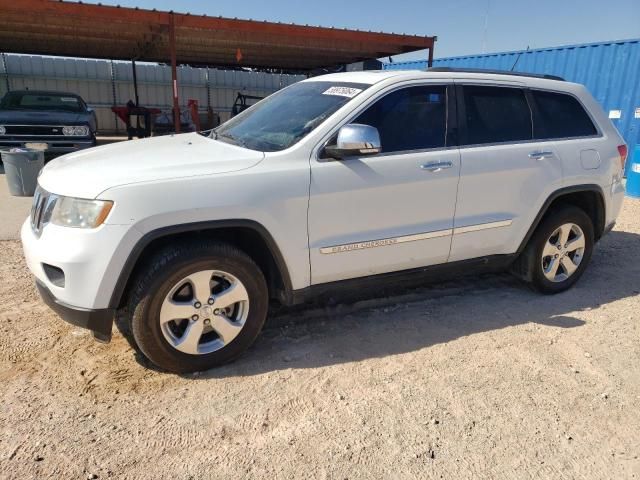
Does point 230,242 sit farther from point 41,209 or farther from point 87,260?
point 41,209

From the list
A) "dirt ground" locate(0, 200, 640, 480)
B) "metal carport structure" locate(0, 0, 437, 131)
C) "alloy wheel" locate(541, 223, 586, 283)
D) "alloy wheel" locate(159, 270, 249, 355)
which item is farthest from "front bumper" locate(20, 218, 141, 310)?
"metal carport structure" locate(0, 0, 437, 131)

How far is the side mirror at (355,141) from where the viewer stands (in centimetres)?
305

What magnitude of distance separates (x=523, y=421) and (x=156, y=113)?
17.7 metres

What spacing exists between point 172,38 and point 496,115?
32.1ft

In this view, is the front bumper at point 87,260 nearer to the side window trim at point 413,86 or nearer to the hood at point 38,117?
the side window trim at point 413,86

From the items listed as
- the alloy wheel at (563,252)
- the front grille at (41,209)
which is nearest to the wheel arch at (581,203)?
the alloy wheel at (563,252)

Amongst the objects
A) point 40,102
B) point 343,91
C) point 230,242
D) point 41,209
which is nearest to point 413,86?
point 343,91

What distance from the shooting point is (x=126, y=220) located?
2.66 m

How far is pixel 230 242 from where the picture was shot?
3186 millimetres

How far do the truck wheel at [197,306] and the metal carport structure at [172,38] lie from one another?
973 centimetres

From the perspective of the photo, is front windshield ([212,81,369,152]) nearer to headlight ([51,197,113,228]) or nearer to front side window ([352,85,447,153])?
front side window ([352,85,447,153])

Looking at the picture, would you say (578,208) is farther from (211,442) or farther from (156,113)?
(156,113)

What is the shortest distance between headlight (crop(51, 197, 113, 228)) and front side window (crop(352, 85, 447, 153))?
5.47 ft

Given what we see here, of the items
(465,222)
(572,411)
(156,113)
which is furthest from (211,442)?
(156,113)
